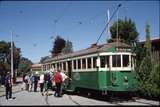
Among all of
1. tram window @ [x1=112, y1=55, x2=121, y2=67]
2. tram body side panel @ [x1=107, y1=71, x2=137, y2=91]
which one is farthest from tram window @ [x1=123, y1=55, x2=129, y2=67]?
tram body side panel @ [x1=107, y1=71, x2=137, y2=91]

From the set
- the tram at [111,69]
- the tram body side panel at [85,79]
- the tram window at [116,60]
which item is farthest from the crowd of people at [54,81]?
the tram window at [116,60]

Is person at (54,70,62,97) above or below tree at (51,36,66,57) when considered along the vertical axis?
below

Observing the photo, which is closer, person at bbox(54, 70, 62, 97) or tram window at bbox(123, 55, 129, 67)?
tram window at bbox(123, 55, 129, 67)

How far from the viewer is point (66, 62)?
2675 cm

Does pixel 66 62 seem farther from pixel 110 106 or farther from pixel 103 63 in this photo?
pixel 110 106

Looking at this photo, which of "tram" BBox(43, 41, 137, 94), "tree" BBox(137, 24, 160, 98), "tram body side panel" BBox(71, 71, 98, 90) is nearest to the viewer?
"tram" BBox(43, 41, 137, 94)

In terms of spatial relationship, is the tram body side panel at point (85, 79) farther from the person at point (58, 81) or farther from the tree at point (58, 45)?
the tree at point (58, 45)

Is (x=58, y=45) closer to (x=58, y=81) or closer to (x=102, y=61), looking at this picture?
(x=58, y=81)

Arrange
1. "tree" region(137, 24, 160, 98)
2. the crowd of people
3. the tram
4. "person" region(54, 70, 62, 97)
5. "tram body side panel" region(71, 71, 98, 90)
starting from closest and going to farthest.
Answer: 1. the tram
2. "tree" region(137, 24, 160, 98)
3. "tram body side panel" region(71, 71, 98, 90)
4. "person" region(54, 70, 62, 97)
5. the crowd of people

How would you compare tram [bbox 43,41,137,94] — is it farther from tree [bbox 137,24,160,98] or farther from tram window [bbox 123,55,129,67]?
tree [bbox 137,24,160,98]

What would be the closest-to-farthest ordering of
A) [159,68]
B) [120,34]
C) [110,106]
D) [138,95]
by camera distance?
[110,106] < [159,68] < [138,95] < [120,34]

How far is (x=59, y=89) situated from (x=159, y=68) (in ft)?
23.1

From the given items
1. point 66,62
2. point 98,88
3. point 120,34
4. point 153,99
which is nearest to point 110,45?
point 98,88

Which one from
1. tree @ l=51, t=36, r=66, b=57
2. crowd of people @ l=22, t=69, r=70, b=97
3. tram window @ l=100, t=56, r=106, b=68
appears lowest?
crowd of people @ l=22, t=69, r=70, b=97
